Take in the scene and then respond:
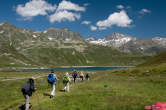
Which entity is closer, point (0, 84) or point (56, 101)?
point (56, 101)

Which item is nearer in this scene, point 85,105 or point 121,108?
point 121,108

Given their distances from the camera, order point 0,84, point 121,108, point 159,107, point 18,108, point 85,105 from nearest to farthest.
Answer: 1. point 159,107
2. point 121,108
3. point 85,105
4. point 18,108
5. point 0,84

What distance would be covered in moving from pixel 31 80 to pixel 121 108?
1015cm

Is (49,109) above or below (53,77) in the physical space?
below

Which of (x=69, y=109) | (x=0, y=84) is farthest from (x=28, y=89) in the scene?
(x=0, y=84)

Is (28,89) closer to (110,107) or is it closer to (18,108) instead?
(18,108)

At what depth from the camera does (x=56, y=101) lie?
23.8m

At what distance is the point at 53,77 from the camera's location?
84.1ft

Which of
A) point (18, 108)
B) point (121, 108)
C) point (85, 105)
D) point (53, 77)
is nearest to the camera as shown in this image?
point (121, 108)

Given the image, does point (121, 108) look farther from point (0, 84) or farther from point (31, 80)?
point (0, 84)

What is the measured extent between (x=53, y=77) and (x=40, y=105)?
4.77 metres

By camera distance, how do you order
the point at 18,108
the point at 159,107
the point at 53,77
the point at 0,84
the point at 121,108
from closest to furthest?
the point at 159,107 < the point at 121,108 < the point at 18,108 < the point at 53,77 < the point at 0,84

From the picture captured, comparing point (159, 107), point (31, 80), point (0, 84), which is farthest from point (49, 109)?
point (0, 84)

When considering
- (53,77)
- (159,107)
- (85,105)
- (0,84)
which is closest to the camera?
(159,107)
